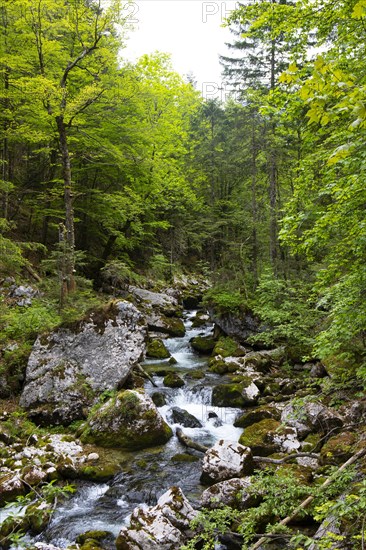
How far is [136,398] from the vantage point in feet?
30.9

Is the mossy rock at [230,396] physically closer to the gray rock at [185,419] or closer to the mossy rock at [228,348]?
the gray rock at [185,419]

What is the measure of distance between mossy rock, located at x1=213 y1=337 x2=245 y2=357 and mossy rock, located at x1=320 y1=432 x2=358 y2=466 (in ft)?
25.2

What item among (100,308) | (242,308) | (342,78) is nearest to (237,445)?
(100,308)

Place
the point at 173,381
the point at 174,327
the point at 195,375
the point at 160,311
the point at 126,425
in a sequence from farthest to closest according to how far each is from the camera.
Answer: the point at 160,311 → the point at 174,327 → the point at 195,375 → the point at 173,381 → the point at 126,425

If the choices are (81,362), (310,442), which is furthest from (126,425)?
(310,442)

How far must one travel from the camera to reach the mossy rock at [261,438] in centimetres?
837

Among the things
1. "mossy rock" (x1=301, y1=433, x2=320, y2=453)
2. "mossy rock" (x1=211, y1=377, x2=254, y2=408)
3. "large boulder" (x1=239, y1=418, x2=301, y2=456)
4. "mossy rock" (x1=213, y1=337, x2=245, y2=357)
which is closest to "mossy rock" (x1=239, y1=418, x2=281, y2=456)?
"large boulder" (x1=239, y1=418, x2=301, y2=456)

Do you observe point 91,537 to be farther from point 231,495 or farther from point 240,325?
point 240,325

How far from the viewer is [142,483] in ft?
25.0

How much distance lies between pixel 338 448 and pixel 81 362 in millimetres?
6919

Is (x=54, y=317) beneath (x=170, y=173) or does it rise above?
beneath

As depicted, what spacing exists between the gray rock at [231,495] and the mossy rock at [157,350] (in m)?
8.86

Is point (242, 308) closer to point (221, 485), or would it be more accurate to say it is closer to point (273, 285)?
point (273, 285)

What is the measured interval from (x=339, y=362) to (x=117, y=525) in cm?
753
